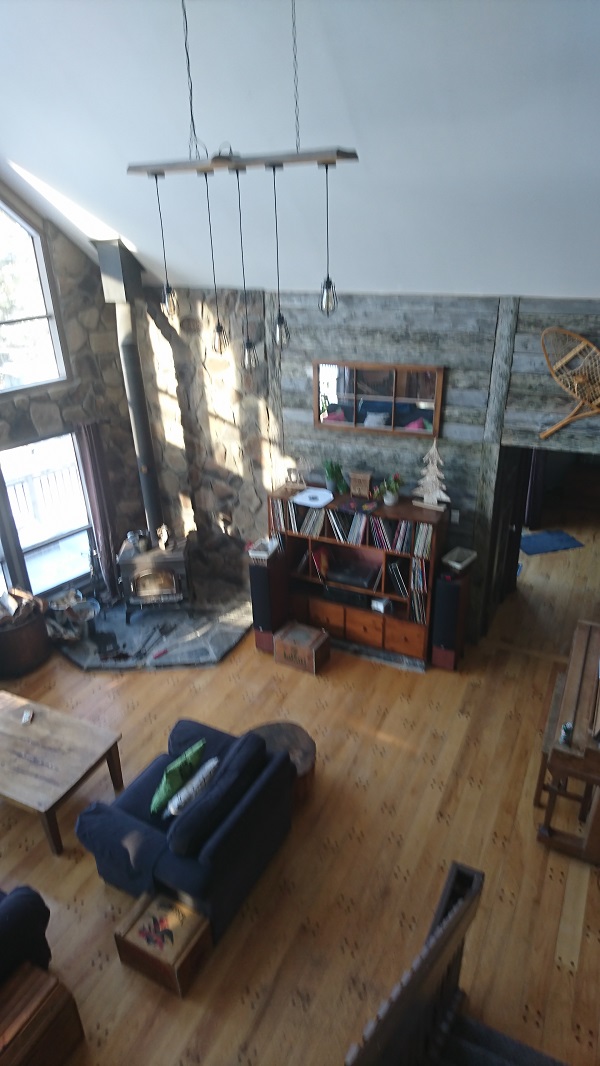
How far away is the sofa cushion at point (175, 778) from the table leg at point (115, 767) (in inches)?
26.0

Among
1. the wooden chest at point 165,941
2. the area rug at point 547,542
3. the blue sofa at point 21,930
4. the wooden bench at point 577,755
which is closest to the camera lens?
the blue sofa at point 21,930

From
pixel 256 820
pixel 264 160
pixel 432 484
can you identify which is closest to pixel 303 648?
pixel 432 484

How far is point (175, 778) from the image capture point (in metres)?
3.62

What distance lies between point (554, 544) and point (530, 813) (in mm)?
4208

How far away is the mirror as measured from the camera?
5.16 meters


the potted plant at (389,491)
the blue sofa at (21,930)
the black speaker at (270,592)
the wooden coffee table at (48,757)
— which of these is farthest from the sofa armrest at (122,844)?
the potted plant at (389,491)

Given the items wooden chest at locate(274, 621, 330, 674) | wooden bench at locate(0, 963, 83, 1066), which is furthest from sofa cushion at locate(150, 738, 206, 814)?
wooden chest at locate(274, 621, 330, 674)

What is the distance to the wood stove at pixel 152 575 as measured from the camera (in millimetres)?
6195

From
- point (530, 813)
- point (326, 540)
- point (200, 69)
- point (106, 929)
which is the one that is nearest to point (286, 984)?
point (106, 929)

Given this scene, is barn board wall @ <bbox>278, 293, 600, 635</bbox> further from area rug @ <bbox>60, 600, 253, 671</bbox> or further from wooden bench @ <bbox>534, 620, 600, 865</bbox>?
area rug @ <bbox>60, 600, 253, 671</bbox>

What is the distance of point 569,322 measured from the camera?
4.46m

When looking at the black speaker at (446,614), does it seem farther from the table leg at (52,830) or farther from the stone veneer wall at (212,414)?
the table leg at (52,830)

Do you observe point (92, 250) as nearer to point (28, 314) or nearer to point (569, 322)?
point (28, 314)

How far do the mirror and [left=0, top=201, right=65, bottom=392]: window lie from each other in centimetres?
249
